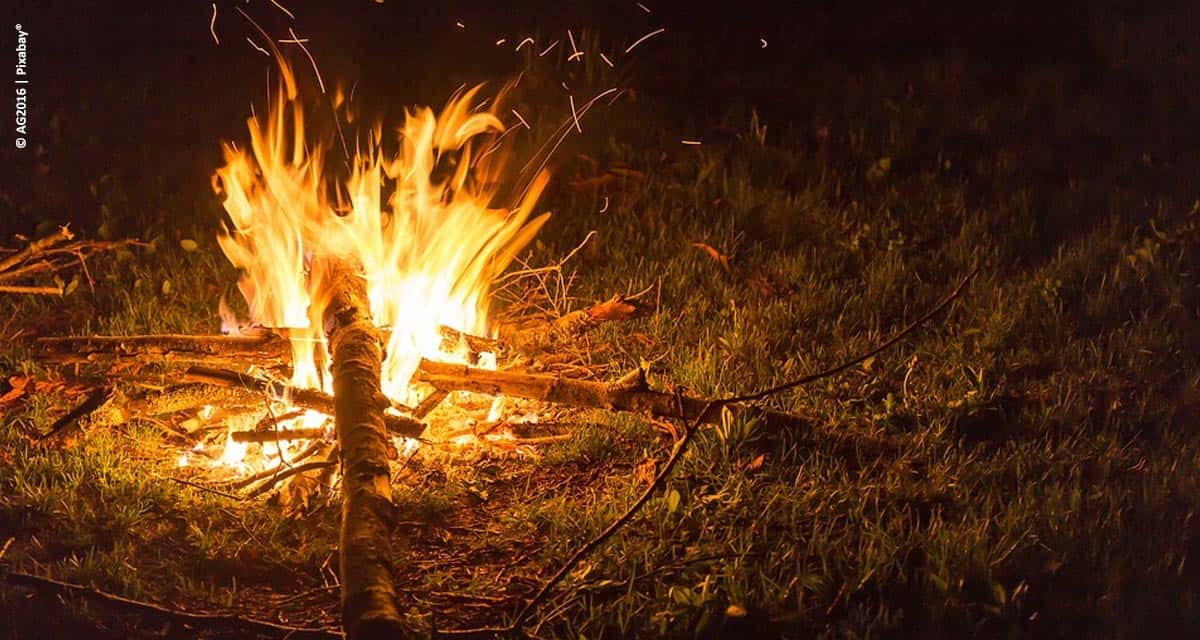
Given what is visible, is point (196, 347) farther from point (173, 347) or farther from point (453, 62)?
point (453, 62)

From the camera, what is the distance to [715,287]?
5.45 metres

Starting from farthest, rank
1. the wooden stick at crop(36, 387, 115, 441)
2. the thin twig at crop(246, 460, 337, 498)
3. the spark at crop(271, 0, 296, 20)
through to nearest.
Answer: the spark at crop(271, 0, 296, 20) < the wooden stick at crop(36, 387, 115, 441) < the thin twig at crop(246, 460, 337, 498)

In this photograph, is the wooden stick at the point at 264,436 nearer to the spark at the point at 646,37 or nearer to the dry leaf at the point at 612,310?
the dry leaf at the point at 612,310

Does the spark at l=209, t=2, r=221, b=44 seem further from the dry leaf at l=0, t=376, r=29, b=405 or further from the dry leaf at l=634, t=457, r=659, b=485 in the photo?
the dry leaf at l=634, t=457, r=659, b=485

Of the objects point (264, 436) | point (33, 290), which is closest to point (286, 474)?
point (264, 436)

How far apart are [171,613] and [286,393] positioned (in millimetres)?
1143

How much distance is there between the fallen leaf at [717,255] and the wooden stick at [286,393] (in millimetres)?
1785

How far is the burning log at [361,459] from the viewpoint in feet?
10.6

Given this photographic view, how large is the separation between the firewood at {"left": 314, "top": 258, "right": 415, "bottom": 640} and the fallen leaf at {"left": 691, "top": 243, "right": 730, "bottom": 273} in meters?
1.67

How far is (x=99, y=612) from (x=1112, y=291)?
13.2 feet

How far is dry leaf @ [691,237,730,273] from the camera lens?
559 centimetres

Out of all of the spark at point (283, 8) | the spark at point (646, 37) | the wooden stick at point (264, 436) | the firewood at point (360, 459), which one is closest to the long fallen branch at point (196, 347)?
the firewood at point (360, 459)

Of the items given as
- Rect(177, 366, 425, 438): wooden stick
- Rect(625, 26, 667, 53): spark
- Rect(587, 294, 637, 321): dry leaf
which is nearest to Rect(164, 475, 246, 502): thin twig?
Rect(177, 366, 425, 438): wooden stick

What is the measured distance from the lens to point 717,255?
5637 millimetres
